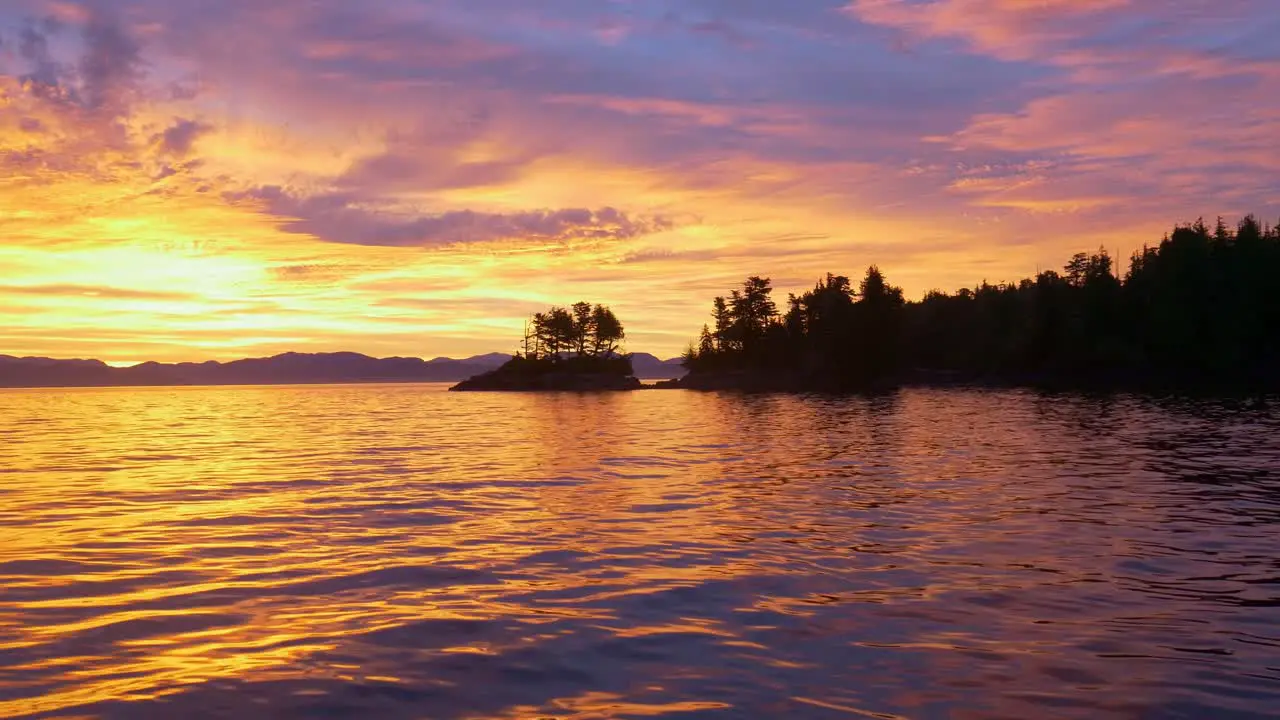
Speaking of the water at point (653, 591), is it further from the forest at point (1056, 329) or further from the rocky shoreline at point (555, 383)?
the rocky shoreline at point (555, 383)

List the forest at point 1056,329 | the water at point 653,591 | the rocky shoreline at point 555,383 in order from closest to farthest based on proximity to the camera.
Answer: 1. the water at point 653,591
2. the forest at point 1056,329
3. the rocky shoreline at point 555,383

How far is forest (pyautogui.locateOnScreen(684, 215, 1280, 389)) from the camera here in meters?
133

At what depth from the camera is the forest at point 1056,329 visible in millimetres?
132625

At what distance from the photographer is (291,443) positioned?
47219 millimetres

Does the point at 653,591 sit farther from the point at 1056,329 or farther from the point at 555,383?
the point at 555,383

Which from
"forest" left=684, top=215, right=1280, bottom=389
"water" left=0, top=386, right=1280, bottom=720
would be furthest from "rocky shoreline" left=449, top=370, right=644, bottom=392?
"water" left=0, top=386, right=1280, bottom=720

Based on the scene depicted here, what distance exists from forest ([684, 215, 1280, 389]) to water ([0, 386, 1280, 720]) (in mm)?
111820

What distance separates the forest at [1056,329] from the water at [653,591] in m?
112

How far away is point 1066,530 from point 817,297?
17248 cm

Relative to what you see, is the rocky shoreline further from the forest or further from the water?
the water

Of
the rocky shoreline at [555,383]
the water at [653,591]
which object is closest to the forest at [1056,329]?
the rocky shoreline at [555,383]

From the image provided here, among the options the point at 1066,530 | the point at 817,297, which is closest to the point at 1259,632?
the point at 1066,530

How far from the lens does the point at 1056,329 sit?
496 ft

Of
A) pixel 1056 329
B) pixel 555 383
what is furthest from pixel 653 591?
pixel 555 383
